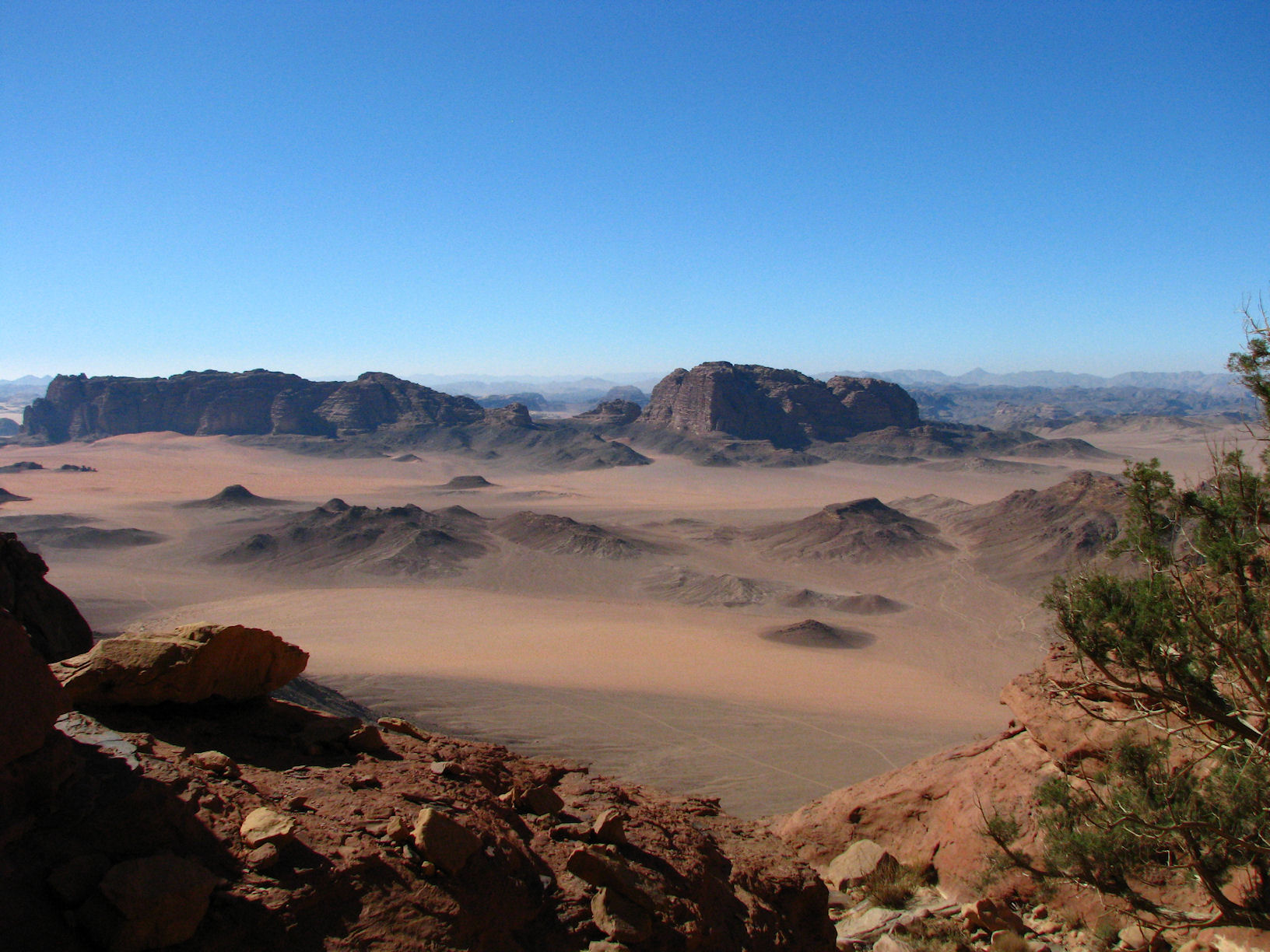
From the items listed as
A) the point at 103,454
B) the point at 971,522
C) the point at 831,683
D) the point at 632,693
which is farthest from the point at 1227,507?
the point at 103,454

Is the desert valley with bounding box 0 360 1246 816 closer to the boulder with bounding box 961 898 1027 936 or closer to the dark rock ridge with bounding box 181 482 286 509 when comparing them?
the dark rock ridge with bounding box 181 482 286 509

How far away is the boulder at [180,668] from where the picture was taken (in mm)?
6262

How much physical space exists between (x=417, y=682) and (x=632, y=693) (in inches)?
247

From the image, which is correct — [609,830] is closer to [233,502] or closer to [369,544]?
[369,544]

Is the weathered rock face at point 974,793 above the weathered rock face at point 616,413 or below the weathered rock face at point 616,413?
below

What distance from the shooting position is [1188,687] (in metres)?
6.62

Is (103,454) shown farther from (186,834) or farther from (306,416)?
(186,834)

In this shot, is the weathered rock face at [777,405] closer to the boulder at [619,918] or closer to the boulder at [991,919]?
the boulder at [991,919]

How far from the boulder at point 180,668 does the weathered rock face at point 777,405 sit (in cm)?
10486

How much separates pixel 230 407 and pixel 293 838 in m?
133

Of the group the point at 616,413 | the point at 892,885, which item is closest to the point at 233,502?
the point at 892,885

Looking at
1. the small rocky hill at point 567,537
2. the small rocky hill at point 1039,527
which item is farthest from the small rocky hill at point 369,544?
the small rocky hill at point 1039,527

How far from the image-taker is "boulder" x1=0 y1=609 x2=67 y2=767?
4.49 meters

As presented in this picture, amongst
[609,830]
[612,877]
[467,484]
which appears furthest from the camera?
[467,484]
